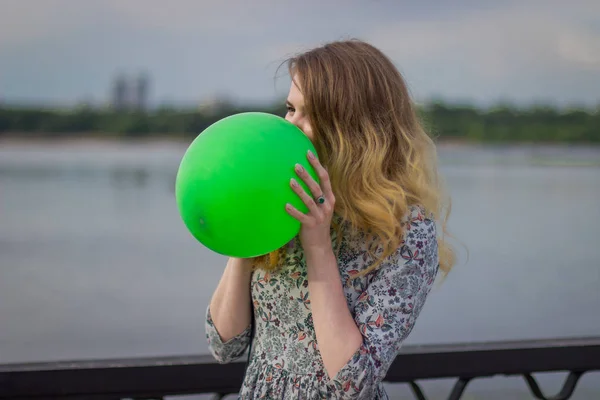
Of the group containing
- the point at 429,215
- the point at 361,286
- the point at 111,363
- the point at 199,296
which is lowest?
the point at 199,296

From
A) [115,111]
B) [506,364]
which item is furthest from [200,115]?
[506,364]

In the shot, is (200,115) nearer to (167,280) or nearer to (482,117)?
(482,117)

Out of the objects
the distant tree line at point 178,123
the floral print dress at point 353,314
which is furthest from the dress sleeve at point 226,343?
the distant tree line at point 178,123

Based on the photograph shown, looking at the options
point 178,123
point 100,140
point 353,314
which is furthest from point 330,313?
point 100,140

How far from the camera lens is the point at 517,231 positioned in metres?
5.40

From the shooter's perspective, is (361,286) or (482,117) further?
(482,117)

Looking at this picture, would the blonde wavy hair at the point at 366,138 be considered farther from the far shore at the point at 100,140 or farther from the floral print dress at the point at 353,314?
the far shore at the point at 100,140

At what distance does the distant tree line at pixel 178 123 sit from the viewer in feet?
10.1

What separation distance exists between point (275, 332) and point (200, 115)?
1.94m

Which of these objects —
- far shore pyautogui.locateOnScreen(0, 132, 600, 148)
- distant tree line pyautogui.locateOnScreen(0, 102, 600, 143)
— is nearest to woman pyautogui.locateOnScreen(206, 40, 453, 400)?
distant tree line pyautogui.locateOnScreen(0, 102, 600, 143)

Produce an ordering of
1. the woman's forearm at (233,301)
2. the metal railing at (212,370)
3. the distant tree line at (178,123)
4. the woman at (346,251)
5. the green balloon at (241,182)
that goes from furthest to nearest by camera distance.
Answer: the distant tree line at (178,123) → the metal railing at (212,370) → the woman's forearm at (233,301) → the woman at (346,251) → the green balloon at (241,182)

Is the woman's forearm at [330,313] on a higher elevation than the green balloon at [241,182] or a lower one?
lower

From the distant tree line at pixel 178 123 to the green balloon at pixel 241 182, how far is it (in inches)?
67.5

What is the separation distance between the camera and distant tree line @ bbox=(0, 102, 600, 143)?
A: 3.09 meters
